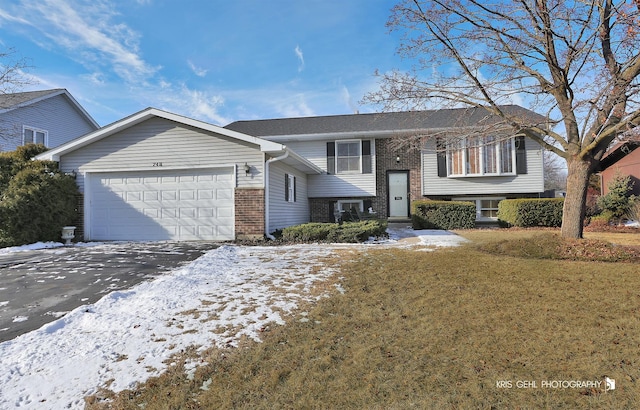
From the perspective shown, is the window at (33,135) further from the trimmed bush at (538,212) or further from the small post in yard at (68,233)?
the trimmed bush at (538,212)

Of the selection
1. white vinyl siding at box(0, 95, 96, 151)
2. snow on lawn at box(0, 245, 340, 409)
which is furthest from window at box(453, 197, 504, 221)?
white vinyl siding at box(0, 95, 96, 151)

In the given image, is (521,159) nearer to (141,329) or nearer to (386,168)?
(386,168)

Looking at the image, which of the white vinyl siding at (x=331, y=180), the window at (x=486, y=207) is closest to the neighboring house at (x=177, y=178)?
the white vinyl siding at (x=331, y=180)

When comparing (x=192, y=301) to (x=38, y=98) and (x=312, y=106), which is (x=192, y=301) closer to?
(x=312, y=106)

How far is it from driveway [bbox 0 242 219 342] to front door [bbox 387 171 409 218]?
10.2 m

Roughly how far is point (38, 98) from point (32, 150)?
8466 millimetres

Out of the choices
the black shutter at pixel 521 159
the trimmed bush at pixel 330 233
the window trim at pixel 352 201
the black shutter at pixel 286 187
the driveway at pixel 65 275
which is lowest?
the driveway at pixel 65 275

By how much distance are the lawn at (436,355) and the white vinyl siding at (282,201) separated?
20.8ft

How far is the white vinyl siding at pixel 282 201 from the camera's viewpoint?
10777 millimetres

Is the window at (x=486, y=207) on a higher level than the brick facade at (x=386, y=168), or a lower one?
lower

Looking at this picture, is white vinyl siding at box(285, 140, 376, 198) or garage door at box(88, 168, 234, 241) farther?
white vinyl siding at box(285, 140, 376, 198)

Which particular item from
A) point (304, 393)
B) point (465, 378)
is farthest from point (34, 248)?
point (465, 378)

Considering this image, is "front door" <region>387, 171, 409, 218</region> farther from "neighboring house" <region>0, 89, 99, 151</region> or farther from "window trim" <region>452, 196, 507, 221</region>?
"neighboring house" <region>0, 89, 99, 151</region>

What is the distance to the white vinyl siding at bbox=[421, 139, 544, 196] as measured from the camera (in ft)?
48.5
